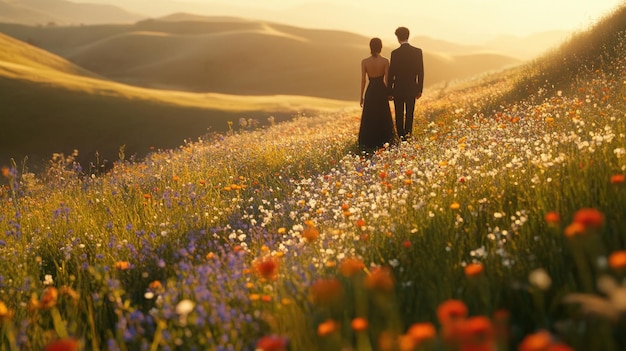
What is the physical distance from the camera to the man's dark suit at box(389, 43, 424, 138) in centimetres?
1286

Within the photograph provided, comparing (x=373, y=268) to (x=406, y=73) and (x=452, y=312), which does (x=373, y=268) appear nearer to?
(x=452, y=312)

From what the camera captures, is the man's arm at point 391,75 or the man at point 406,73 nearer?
the man at point 406,73

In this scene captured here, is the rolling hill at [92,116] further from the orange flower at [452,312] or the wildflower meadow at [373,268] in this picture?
the orange flower at [452,312]

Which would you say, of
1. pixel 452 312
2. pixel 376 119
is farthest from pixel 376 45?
pixel 452 312

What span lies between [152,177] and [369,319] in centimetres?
762

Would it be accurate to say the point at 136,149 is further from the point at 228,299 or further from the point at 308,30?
the point at 308,30

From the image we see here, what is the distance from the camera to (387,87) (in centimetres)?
1320

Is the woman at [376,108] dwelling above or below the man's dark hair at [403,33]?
below

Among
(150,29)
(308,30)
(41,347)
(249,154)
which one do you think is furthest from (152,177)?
(150,29)

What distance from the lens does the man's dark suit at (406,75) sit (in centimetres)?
1286

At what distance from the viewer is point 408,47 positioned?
42.1 feet

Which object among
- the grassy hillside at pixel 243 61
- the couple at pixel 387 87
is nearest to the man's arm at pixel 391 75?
the couple at pixel 387 87

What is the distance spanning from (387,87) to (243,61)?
96.5 meters

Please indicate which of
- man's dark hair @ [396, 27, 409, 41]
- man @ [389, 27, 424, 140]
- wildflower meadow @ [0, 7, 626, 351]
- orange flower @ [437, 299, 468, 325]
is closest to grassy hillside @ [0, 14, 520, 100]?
man @ [389, 27, 424, 140]
